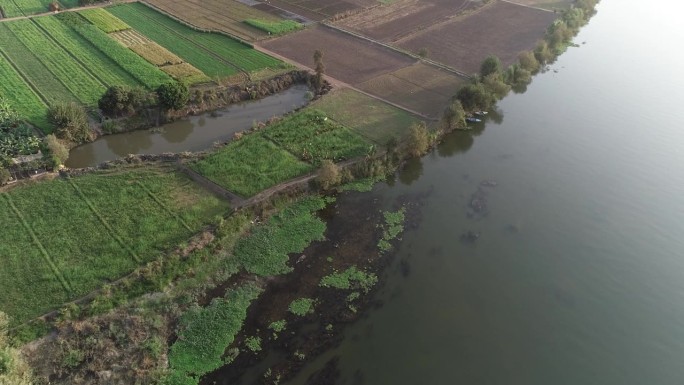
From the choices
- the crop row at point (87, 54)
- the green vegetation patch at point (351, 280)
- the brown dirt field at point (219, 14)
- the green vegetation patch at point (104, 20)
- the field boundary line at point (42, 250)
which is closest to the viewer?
the field boundary line at point (42, 250)

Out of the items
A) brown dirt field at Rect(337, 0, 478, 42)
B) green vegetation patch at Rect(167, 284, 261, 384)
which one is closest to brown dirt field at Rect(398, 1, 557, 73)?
brown dirt field at Rect(337, 0, 478, 42)

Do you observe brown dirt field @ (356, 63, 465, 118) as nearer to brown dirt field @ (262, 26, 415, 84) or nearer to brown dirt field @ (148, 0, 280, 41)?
brown dirt field @ (262, 26, 415, 84)

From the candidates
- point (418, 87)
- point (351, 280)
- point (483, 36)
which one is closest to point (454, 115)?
point (418, 87)

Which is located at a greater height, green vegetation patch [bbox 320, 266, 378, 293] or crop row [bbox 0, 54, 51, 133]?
crop row [bbox 0, 54, 51, 133]

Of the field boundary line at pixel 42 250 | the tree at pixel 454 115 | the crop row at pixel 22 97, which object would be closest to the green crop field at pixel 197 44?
the crop row at pixel 22 97

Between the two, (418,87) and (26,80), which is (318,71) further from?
(26,80)

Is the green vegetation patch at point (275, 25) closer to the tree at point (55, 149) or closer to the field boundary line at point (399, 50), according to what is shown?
the field boundary line at point (399, 50)
